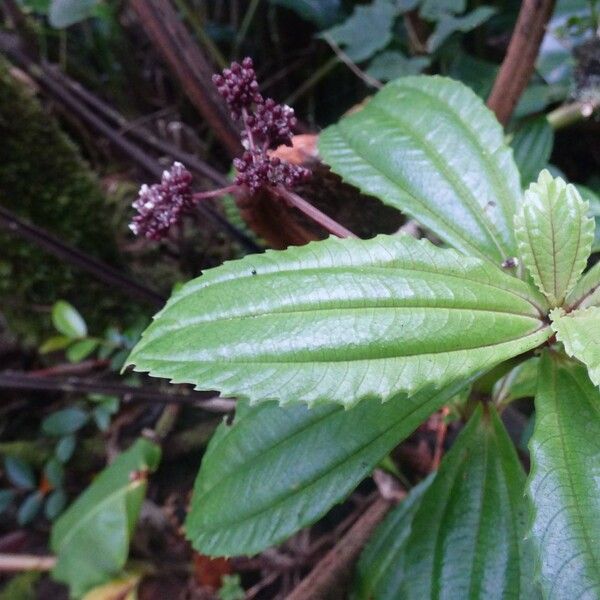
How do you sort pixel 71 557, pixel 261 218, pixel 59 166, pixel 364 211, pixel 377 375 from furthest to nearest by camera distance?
1. pixel 59 166
2. pixel 71 557
3. pixel 364 211
4. pixel 261 218
5. pixel 377 375

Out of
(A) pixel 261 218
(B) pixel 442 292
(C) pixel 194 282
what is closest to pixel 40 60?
(A) pixel 261 218

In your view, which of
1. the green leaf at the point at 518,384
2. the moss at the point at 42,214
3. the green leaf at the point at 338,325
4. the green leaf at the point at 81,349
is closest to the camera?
the green leaf at the point at 338,325

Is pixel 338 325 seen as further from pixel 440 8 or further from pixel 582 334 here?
pixel 440 8

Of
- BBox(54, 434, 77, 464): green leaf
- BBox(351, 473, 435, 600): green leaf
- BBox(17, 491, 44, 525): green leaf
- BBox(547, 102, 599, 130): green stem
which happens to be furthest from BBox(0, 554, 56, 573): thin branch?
BBox(547, 102, 599, 130): green stem

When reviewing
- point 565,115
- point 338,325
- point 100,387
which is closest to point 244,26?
point 565,115

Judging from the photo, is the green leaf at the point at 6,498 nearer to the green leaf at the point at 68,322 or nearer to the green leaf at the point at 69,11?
the green leaf at the point at 68,322

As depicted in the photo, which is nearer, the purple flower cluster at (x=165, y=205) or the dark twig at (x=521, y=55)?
the purple flower cluster at (x=165, y=205)

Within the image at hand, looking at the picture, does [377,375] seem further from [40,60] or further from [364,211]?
[40,60]

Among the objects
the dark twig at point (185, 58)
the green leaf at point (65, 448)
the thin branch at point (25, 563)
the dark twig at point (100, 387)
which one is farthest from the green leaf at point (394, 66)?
the thin branch at point (25, 563)
